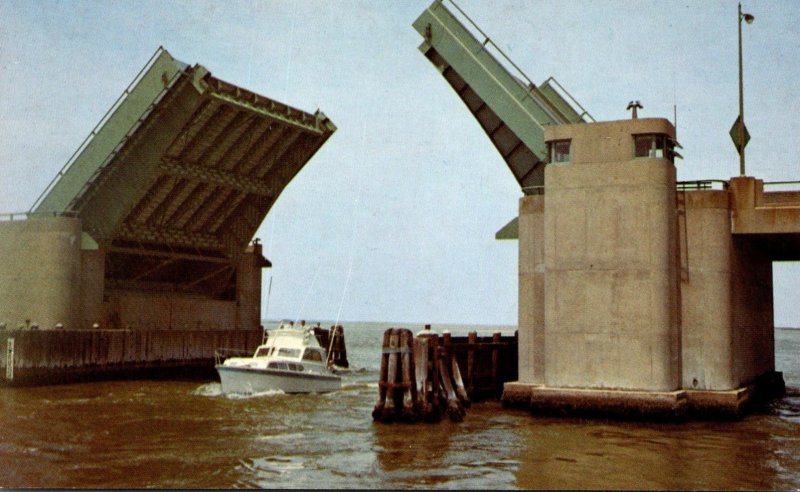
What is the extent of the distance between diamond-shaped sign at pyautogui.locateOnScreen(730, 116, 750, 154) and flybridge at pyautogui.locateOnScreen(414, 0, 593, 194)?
218 inches

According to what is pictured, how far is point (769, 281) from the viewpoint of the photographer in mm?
32062

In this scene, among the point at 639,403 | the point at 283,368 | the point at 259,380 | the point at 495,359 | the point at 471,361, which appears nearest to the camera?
the point at 639,403

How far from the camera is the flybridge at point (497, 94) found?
28875mm

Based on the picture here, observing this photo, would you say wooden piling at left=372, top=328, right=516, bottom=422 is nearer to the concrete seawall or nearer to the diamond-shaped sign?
the diamond-shaped sign

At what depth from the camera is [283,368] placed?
32.7 m

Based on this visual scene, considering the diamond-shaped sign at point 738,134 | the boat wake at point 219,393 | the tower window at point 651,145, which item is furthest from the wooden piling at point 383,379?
the diamond-shaped sign at point 738,134

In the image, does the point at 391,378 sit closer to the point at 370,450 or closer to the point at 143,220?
the point at 370,450

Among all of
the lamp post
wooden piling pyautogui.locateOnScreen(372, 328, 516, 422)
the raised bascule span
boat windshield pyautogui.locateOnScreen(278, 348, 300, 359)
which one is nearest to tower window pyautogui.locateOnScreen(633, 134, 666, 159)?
the lamp post

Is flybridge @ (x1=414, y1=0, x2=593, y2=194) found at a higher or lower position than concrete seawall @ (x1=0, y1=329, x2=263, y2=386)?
higher

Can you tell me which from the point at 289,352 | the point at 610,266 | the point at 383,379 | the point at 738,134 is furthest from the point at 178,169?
the point at 738,134

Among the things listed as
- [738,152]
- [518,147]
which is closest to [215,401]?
[518,147]

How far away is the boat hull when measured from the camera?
31562 millimetres

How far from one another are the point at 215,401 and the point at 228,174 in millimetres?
13594

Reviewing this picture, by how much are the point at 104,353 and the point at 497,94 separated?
72.5 ft
